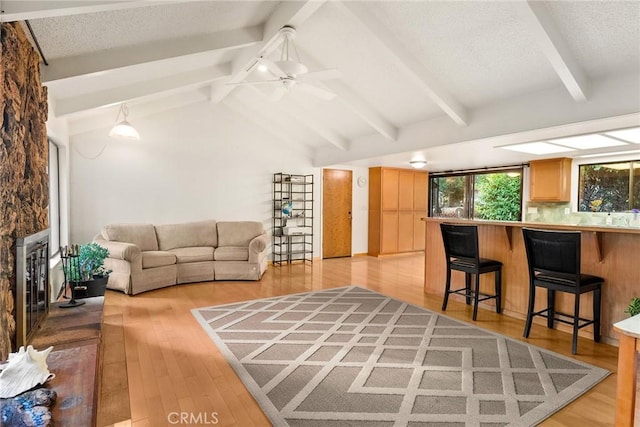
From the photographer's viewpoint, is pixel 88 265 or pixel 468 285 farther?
pixel 468 285

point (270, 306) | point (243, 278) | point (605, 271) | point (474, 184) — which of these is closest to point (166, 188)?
point (243, 278)

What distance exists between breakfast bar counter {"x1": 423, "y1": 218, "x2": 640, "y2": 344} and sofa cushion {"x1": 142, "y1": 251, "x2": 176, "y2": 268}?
3921mm

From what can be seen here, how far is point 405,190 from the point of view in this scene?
8391 mm

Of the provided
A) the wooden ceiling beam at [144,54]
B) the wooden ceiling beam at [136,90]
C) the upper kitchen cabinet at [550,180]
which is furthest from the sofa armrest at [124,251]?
the upper kitchen cabinet at [550,180]

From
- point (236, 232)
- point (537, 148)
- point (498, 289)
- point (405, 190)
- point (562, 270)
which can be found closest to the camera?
point (562, 270)

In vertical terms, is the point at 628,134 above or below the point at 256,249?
above

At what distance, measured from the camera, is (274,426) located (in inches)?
76.1

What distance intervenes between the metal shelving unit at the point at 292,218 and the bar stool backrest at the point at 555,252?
4483 mm

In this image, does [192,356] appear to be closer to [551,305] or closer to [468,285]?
[468,285]

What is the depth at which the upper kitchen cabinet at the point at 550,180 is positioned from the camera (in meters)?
6.14

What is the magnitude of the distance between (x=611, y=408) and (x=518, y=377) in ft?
1.68

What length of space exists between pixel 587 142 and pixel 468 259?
8.47ft

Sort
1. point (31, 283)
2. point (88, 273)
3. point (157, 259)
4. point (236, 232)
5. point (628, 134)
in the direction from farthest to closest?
1. point (236, 232)
2. point (157, 259)
3. point (628, 134)
4. point (88, 273)
5. point (31, 283)

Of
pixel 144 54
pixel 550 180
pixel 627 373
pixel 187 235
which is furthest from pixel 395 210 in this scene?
pixel 627 373
